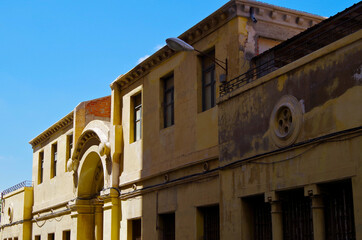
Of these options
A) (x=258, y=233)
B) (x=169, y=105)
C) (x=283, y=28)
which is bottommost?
(x=258, y=233)

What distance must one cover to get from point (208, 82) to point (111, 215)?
22.7ft

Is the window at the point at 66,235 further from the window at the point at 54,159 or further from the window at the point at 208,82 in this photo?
the window at the point at 208,82

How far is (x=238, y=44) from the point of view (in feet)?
49.0

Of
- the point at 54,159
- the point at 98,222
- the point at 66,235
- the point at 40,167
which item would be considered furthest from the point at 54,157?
the point at 98,222

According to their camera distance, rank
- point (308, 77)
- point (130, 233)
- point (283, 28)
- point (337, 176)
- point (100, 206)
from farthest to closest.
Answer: point (100, 206) → point (130, 233) → point (283, 28) → point (308, 77) → point (337, 176)

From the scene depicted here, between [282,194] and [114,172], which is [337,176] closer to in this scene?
[282,194]

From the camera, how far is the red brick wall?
26156 millimetres

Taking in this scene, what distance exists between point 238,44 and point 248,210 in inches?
173

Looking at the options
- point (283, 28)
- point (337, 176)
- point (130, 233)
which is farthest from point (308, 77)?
point (130, 233)

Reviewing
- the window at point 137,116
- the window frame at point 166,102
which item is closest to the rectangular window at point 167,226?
the window frame at point 166,102

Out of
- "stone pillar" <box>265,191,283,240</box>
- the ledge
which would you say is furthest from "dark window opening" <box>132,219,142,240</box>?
"stone pillar" <box>265,191,283,240</box>

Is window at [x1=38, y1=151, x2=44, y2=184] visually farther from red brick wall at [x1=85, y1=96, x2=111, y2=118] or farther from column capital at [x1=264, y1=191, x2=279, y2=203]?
column capital at [x1=264, y1=191, x2=279, y2=203]

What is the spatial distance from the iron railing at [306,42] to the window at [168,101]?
370 cm

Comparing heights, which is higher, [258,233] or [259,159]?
[259,159]
